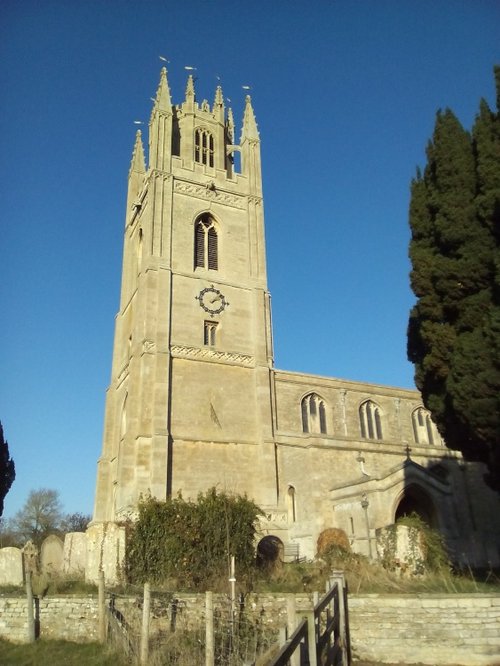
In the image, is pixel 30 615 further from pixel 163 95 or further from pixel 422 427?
pixel 163 95

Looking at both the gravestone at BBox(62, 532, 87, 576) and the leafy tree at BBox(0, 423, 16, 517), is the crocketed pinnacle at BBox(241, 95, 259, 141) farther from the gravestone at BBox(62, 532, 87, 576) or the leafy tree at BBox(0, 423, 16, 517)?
the gravestone at BBox(62, 532, 87, 576)

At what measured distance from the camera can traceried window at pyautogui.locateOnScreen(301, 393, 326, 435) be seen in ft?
102

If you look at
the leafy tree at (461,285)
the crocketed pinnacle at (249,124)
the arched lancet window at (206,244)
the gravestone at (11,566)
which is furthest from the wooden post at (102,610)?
the crocketed pinnacle at (249,124)

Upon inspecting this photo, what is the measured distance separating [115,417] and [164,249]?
978cm

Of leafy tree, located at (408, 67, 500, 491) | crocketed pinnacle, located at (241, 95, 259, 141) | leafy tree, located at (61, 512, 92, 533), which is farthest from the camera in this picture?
leafy tree, located at (61, 512, 92, 533)

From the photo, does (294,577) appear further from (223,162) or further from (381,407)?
(223,162)

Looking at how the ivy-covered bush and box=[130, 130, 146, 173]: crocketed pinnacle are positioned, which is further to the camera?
box=[130, 130, 146, 173]: crocketed pinnacle

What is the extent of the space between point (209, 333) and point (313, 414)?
7268mm

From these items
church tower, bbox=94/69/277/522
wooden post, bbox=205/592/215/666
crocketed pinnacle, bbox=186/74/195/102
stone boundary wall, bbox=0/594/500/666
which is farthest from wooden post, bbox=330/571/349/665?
crocketed pinnacle, bbox=186/74/195/102

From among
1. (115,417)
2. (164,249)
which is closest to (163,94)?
(164,249)

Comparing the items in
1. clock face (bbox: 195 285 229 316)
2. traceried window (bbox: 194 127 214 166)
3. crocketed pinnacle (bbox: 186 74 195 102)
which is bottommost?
clock face (bbox: 195 285 229 316)

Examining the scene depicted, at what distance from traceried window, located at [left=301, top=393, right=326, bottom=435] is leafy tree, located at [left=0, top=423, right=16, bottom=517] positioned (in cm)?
1522

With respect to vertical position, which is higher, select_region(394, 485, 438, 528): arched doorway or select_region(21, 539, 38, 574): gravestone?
select_region(394, 485, 438, 528): arched doorway

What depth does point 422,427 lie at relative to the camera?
113 ft
